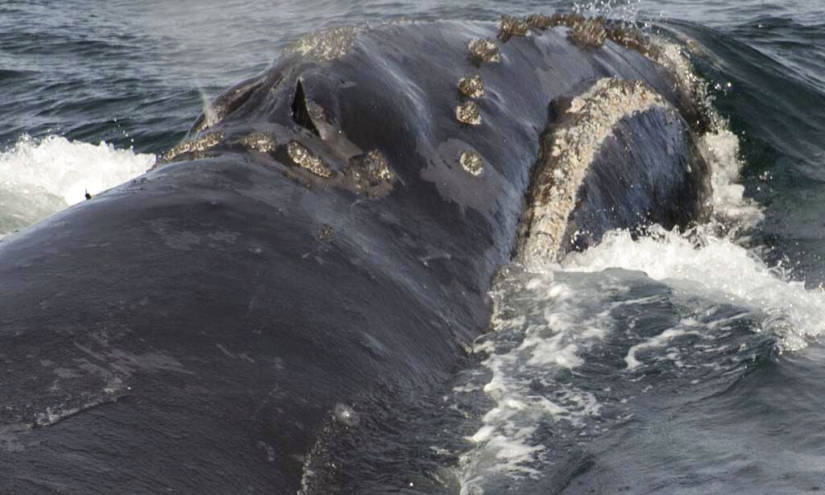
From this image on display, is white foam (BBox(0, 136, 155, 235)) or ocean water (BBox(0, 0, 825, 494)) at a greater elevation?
white foam (BBox(0, 136, 155, 235))

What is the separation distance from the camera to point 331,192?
17.4ft

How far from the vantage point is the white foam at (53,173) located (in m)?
10.5

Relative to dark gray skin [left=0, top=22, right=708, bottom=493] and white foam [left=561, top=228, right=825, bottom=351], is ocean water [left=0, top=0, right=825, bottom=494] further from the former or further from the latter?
dark gray skin [left=0, top=22, right=708, bottom=493]

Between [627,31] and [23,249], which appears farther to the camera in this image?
[627,31]

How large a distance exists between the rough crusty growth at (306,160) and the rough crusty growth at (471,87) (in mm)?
1297

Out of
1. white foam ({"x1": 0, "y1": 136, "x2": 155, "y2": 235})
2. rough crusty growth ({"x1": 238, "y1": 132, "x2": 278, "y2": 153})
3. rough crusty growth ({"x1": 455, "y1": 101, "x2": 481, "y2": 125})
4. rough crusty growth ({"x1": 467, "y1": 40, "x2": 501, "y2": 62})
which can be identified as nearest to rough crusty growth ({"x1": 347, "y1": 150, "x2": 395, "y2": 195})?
rough crusty growth ({"x1": 238, "y1": 132, "x2": 278, "y2": 153})

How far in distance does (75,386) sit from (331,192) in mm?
1913

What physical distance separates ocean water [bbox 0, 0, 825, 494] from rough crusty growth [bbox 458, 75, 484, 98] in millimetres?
986

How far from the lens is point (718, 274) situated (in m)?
7.09

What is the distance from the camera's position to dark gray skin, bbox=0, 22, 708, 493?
355 cm

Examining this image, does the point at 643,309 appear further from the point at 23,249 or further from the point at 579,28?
the point at 23,249

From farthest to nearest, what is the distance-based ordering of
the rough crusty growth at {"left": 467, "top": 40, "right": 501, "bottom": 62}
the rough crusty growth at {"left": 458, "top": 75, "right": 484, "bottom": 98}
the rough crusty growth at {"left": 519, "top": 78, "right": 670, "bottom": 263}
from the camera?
the rough crusty growth at {"left": 467, "top": 40, "right": 501, "bottom": 62}
the rough crusty growth at {"left": 458, "top": 75, "right": 484, "bottom": 98}
the rough crusty growth at {"left": 519, "top": 78, "right": 670, "bottom": 263}

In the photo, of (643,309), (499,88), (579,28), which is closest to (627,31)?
(579,28)

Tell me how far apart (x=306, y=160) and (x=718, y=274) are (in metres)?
2.83
